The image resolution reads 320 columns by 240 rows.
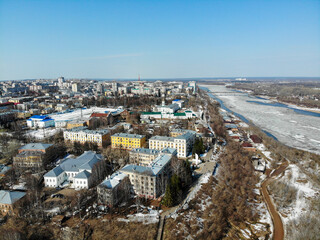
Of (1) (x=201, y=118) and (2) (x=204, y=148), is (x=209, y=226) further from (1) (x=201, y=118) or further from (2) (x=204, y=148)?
(1) (x=201, y=118)

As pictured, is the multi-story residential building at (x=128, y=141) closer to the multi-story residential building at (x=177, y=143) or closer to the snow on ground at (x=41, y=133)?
the multi-story residential building at (x=177, y=143)

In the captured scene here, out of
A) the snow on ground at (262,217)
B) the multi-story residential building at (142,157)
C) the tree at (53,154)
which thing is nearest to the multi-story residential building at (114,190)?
the multi-story residential building at (142,157)

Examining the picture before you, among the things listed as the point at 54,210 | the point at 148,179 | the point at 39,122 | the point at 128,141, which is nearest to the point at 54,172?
the point at 54,210

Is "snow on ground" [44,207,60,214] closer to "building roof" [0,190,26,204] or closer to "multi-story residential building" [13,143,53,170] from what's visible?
"building roof" [0,190,26,204]

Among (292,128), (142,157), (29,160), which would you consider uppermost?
(142,157)

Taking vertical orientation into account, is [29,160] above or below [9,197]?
above

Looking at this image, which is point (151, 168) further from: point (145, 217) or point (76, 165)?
point (76, 165)

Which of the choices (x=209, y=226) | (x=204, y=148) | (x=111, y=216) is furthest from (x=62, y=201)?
(x=204, y=148)
